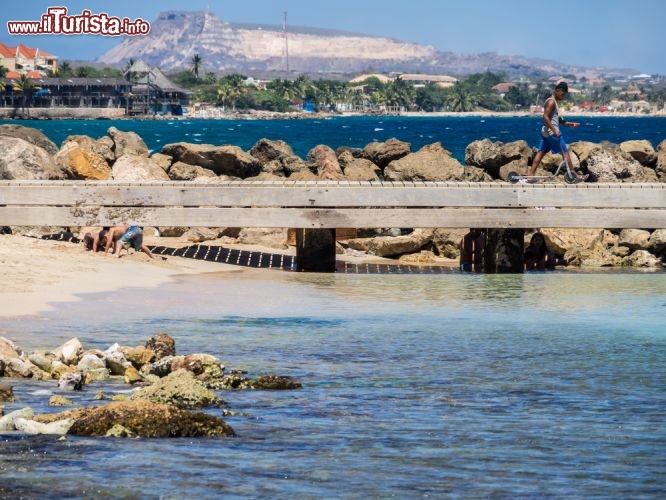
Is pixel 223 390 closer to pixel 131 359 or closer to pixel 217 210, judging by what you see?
pixel 131 359

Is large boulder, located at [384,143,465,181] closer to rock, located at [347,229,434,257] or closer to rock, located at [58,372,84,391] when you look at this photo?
rock, located at [347,229,434,257]

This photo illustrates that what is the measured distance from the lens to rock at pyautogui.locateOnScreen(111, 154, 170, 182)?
89.8 feet

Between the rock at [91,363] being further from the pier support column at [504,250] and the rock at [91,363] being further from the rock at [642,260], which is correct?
the rock at [642,260]

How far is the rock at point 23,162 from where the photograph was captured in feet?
83.8

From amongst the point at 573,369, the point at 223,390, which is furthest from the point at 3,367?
the point at 573,369

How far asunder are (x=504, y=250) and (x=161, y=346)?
29.9 ft

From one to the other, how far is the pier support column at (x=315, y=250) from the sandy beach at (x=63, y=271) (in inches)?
39.6

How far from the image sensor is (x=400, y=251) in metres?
23.5

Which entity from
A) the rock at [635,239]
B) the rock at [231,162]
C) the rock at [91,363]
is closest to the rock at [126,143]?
the rock at [231,162]

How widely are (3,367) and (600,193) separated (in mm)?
10840

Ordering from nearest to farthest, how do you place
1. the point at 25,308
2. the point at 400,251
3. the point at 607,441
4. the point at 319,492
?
1. the point at 319,492
2. the point at 607,441
3. the point at 25,308
4. the point at 400,251

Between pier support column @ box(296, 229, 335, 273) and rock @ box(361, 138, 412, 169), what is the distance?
41.8 feet

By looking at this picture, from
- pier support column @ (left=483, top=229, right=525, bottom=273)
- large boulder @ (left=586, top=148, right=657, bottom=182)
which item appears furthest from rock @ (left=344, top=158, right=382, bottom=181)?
pier support column @ (left=483, top=229, right=525, bottom=273)

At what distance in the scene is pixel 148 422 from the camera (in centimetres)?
973
